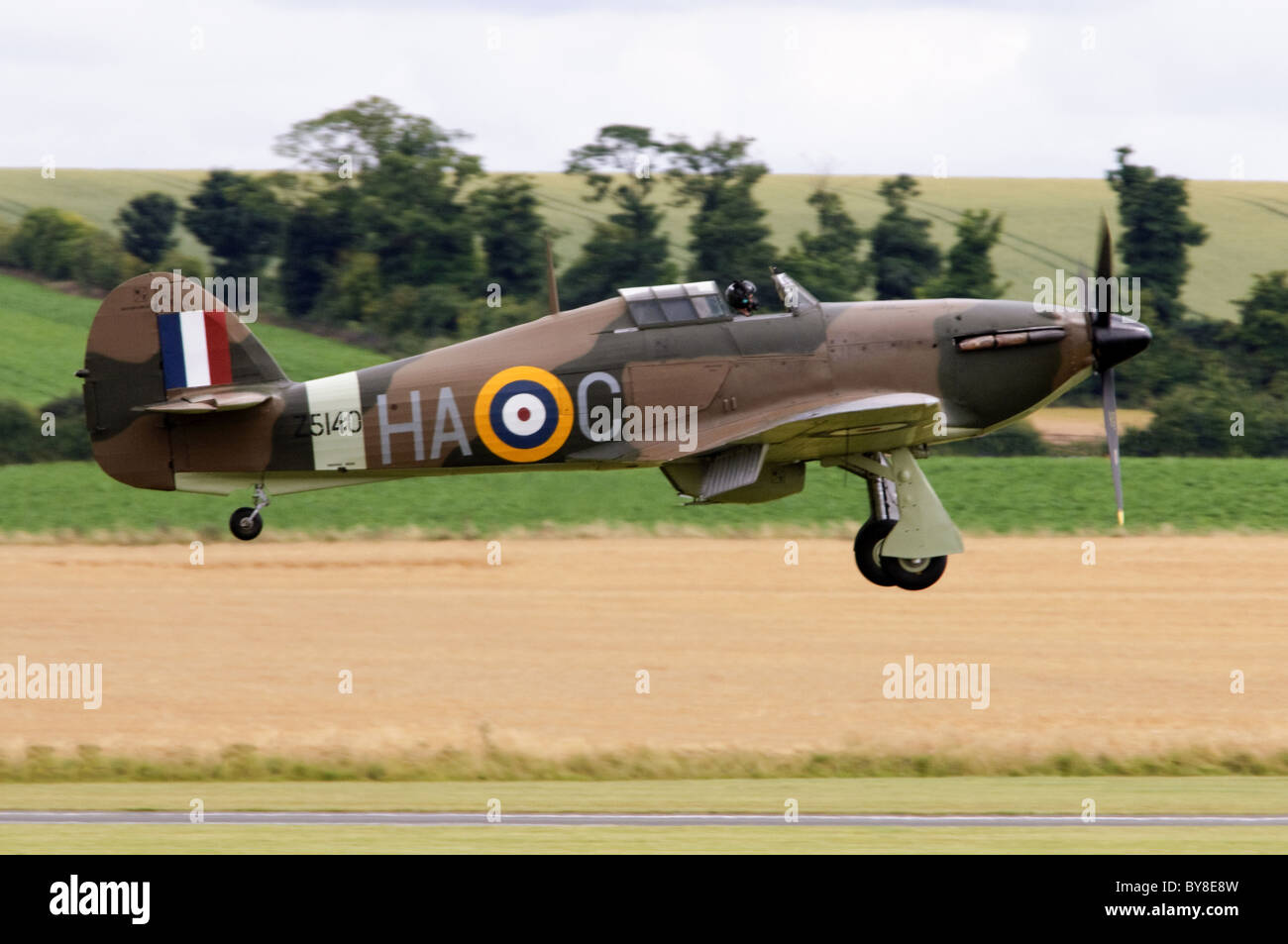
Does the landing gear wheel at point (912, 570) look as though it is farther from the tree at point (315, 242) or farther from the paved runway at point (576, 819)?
the tree at point (315, 242)

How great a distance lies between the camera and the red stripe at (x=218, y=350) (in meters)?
20.5

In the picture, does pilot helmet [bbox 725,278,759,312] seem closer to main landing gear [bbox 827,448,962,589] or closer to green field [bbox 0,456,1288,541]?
main landing gear [bbox 827,448,962,589]

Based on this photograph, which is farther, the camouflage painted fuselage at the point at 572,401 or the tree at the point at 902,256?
the tree at the point at 902,256

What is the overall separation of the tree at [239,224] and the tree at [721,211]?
1778 centimetres

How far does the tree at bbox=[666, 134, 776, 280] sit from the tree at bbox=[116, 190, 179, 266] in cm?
2428

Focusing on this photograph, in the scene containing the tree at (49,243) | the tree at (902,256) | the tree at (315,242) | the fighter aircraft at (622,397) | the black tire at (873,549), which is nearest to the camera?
the fighter aircraft at (622,397)

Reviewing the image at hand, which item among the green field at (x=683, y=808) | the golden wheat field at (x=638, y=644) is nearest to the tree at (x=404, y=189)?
the golden wheat field at (x=638, y=644)

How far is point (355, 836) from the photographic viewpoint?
17.5 meters

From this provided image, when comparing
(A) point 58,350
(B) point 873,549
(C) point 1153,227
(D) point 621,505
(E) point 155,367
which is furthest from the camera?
(C) point 1153,227

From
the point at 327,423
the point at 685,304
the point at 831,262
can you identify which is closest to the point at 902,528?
the point at 685,304

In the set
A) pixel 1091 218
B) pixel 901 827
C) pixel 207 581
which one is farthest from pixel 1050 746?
pixel 1091 218

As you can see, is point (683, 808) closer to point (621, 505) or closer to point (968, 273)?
point (621, 505)

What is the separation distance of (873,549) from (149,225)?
2700 inches

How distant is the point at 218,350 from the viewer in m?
20.5
